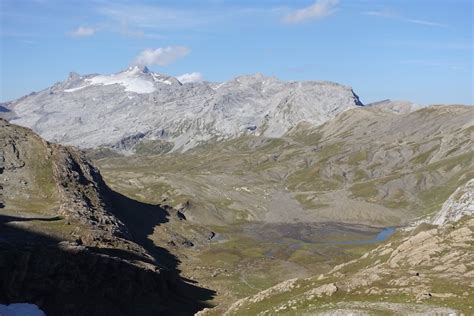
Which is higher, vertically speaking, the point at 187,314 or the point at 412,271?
the point at 412,271

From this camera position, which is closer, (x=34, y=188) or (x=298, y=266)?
(x=34, y=188)

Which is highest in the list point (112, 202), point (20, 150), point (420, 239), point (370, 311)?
point (20, 150)

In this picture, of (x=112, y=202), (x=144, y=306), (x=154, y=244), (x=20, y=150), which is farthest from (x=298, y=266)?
(x=20, y=150)

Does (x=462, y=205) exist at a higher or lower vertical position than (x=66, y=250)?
higher

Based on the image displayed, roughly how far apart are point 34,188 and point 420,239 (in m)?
112

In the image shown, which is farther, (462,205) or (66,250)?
(462,205)

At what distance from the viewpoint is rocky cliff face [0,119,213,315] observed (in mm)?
88562

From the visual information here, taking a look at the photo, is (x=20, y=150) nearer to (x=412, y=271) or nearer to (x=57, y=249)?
(x=57, y=249)

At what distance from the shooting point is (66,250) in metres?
97.8

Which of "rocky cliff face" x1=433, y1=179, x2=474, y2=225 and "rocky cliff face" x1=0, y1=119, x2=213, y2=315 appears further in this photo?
"rocky cliff face" x1=433, y1=179, x2=474, y2=225

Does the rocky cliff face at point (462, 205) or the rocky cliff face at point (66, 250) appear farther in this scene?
the rocky cliff face at point (462, 205)

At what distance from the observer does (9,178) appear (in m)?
154

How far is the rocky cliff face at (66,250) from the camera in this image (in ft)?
291

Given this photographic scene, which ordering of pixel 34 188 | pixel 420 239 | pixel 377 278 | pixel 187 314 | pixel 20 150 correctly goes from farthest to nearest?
1. pixel 20 150
2. pixel 34 188
3. pixel 187 314
4. pixel 420 239
5. pixel 377 278
